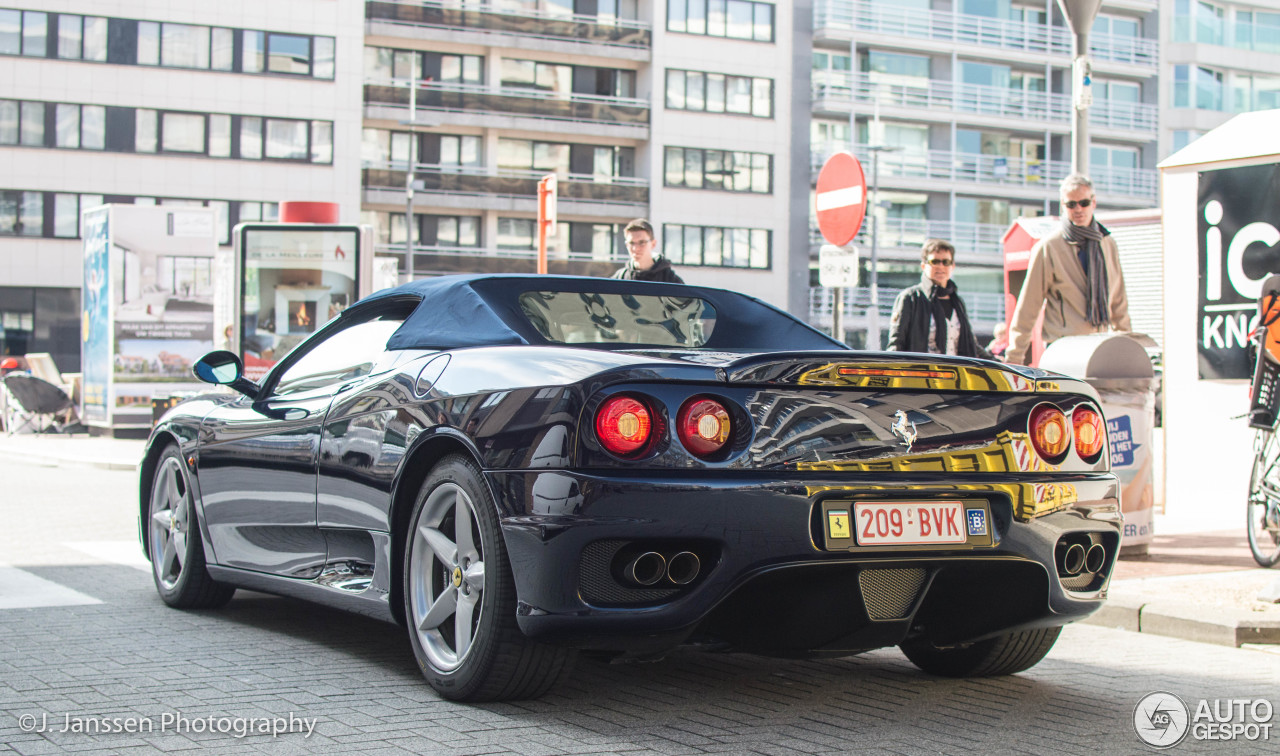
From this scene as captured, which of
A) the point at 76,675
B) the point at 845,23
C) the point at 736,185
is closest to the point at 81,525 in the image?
the point at 76,675

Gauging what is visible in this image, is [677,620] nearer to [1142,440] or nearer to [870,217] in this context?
[1142,440]

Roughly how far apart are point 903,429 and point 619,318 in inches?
57.0

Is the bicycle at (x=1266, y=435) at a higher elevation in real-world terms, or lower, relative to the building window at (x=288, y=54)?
lower

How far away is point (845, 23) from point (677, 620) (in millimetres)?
59577

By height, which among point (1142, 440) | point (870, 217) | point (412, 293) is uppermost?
point (870, 217)

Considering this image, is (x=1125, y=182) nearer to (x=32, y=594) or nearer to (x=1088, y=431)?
(x=32, y=594)

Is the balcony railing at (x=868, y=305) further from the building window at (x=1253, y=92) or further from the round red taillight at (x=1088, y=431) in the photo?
the round red taillight at (x=1088, y=431)

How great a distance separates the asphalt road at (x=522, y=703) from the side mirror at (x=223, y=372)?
0.99 metres

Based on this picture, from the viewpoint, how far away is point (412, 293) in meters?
5.38

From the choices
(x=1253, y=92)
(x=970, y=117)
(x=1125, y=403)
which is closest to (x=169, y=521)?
(x=1125, y=403)

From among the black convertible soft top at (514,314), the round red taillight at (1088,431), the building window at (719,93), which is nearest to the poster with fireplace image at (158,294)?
the black convertible soft top at (514,314)

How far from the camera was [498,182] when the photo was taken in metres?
55.3

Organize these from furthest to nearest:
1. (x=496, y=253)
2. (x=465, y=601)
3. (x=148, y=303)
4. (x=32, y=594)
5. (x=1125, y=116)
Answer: (x=1125, y=116), (x=496, y=253), (x=148, y=303), (x=32, y=594), (x=465, y=601)

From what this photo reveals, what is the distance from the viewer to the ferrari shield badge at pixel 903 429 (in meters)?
4.20
